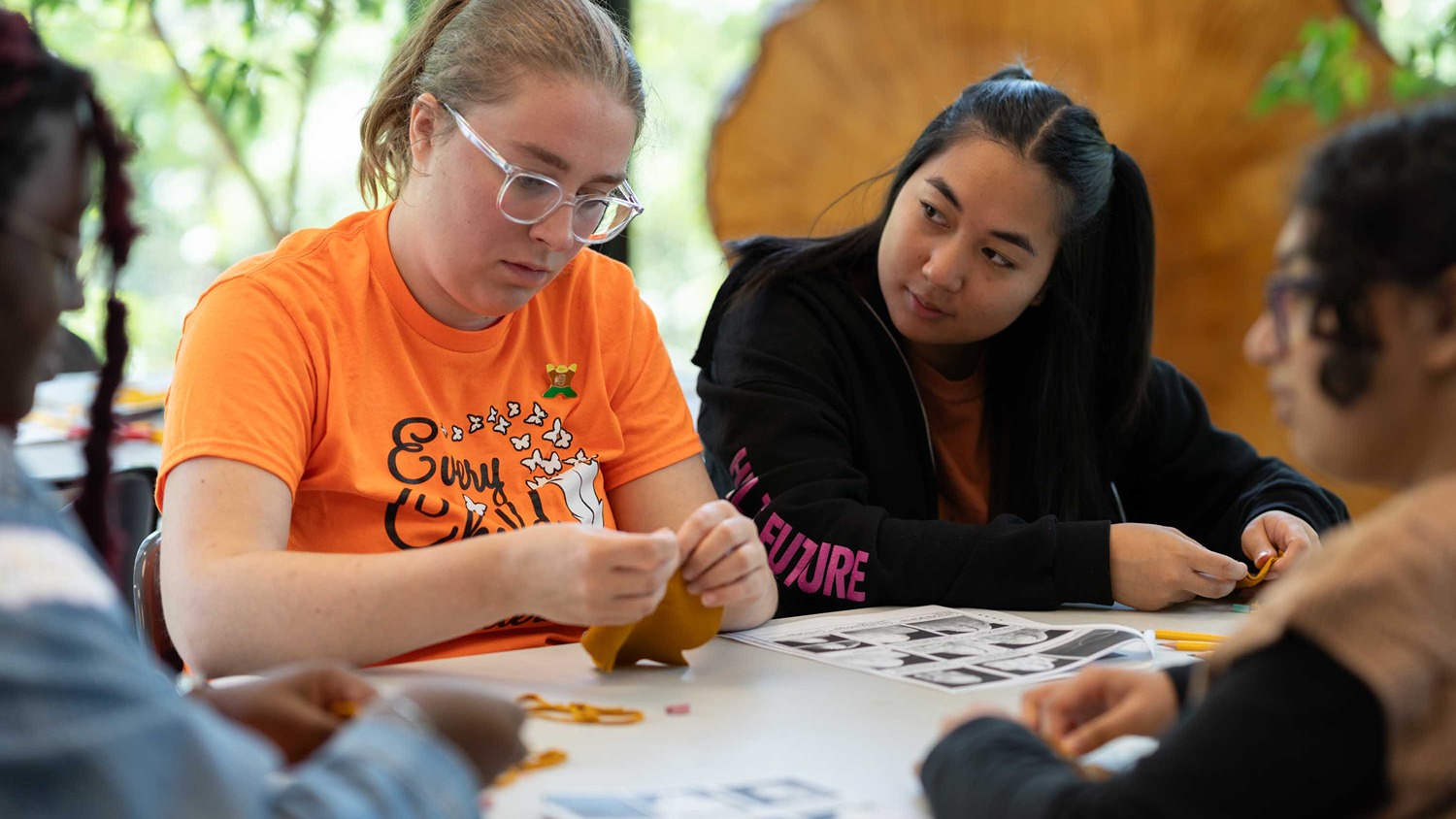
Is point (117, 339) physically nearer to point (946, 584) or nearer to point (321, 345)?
point (321, 345)

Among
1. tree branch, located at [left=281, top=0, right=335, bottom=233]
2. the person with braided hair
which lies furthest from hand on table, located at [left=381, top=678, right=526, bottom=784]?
tree branch, located at [left=281, top=0, right=335, bottom=233]

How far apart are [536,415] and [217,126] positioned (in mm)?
2431

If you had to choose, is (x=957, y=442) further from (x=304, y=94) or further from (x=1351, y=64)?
(x=304, y=94)

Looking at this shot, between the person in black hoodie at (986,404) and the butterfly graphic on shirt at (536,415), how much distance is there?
32 centimetres

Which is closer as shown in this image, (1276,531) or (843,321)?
(1276,531)

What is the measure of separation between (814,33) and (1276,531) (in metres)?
1.99

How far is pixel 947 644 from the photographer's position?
1396mm

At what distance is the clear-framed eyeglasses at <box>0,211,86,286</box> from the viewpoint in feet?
2.23

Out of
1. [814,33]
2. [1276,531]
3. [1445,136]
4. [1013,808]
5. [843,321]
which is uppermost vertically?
[814,33]

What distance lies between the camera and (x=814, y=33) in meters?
3.32

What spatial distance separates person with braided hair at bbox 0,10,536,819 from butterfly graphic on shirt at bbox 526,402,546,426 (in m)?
0.64

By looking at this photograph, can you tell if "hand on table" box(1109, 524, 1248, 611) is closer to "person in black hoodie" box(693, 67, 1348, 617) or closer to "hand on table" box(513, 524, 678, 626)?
"person in black hoodie" box(693, 67, 1348, 617)

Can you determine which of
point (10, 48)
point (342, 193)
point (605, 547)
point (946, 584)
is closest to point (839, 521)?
point (946, 584)

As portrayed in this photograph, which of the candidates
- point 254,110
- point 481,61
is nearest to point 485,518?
point 481,61
